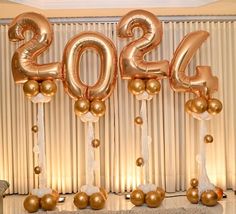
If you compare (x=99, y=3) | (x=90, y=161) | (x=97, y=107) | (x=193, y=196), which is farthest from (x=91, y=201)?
(x=99, y=3)

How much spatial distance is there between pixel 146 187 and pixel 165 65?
123 cm

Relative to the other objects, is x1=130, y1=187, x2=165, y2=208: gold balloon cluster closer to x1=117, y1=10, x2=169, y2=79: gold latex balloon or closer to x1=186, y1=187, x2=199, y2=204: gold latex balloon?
x1=186, y1=187, x2=199, y2=204: gold latex balloon

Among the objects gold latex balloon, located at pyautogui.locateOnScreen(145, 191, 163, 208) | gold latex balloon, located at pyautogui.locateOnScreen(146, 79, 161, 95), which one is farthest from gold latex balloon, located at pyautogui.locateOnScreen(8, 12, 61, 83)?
gold latex balloon, located at pyautogui.locateOnScreen(145, 191, 163, 208)

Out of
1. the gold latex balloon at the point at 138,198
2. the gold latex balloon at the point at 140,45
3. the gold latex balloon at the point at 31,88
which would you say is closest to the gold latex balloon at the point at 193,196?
the gold latex balloon at the point at 138,198

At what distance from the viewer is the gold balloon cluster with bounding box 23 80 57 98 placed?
390 centimetres

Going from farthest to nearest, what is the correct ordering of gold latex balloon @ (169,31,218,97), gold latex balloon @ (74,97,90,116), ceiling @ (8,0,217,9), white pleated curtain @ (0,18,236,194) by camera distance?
1. white pleated curtain @ (0,18,236,194)
2. ceiling @ (8,0,217,9)
3. gold latex balloon @ (169,31,218,97)
4. gold latex balloon @ (74,97,90,116)

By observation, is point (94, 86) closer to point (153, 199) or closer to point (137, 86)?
point (137, 86)

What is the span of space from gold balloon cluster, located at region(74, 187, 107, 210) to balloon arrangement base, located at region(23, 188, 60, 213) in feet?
0.74

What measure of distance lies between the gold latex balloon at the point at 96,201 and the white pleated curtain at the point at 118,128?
0.69 metres

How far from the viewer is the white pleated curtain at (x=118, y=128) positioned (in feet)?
15.3

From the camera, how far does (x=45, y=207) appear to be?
3.94 meters

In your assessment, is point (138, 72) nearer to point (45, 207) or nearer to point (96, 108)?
point (96, 108)

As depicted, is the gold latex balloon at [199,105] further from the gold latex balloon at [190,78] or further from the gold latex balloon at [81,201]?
the gold latex balloon at [81,201]

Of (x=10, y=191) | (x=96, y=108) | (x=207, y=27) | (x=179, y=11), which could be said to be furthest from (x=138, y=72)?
(x=10, y=191)
